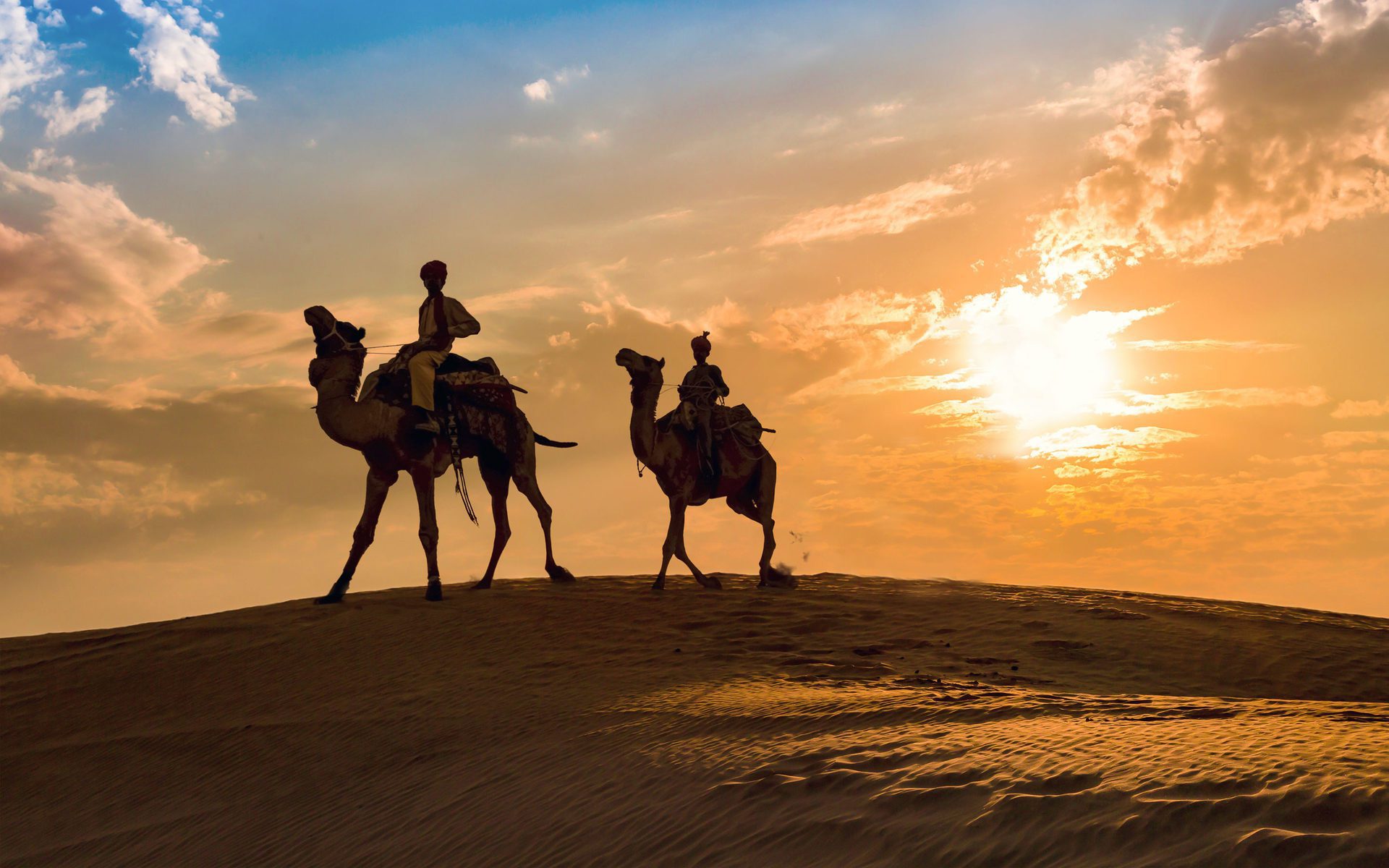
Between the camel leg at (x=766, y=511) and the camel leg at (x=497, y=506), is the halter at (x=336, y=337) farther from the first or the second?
the camel leg at (x=766, y=511)

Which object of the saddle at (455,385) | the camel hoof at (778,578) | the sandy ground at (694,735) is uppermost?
the saddle at (455,385)

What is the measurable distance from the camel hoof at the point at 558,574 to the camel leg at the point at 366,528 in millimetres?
3388

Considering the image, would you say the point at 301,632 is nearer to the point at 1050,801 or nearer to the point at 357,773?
the point at 357,773

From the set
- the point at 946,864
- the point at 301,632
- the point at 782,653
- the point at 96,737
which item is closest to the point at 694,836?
the point at 946,864

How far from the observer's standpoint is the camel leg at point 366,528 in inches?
628

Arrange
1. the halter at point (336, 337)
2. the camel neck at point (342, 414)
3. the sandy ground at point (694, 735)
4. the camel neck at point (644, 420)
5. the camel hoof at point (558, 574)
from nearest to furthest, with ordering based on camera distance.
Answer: the sandy ground at point (694, 735) → the camel neck at point (342, 414) → the halter at point (336, 337) → the camel neck at point (644, 420) → the camel hoof at point (558, 574)

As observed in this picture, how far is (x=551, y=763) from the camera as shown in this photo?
26.5 feet

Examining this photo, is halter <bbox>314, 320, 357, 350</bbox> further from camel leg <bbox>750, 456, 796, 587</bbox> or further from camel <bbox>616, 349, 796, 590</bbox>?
camel leg <bbox>750, 456, 796, 587</bbox>

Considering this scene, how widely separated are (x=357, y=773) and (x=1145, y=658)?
9.50m

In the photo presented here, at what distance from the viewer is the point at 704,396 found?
17984mm

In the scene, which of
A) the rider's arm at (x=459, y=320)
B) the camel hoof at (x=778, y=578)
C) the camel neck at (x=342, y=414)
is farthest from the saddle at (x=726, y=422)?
the camel neck at (x=342, y=414)

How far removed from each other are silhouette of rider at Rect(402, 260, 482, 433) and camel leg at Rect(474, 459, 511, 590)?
5.61ft

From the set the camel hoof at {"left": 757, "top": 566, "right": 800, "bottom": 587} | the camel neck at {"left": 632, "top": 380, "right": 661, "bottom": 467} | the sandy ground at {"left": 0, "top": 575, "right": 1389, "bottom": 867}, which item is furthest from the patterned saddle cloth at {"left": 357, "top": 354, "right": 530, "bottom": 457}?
the camel hoof at {"left": 757, "top": 566, "right": 800, "bottom": 587}

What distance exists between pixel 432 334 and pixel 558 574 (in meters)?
4.48
